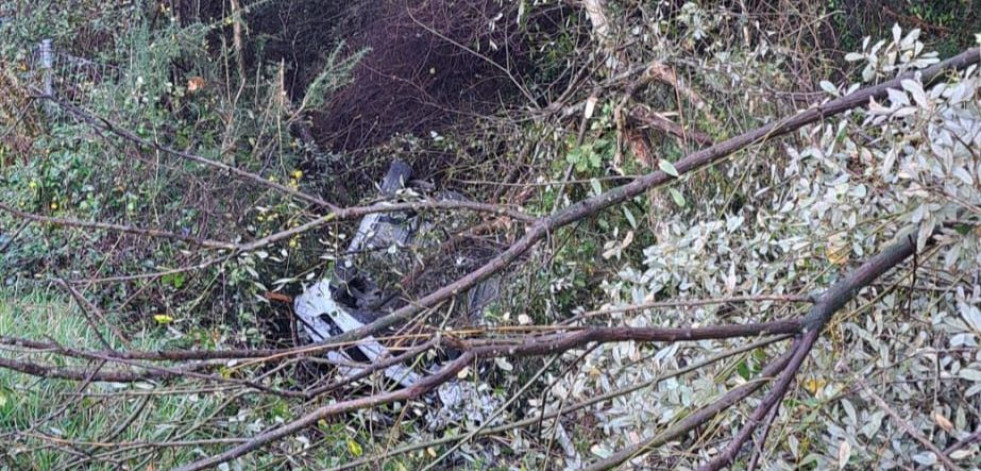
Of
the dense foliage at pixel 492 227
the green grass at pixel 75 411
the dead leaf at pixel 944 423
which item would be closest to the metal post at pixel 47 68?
the dense foliage at pixel 492 227

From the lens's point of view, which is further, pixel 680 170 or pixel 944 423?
pixel 680 170

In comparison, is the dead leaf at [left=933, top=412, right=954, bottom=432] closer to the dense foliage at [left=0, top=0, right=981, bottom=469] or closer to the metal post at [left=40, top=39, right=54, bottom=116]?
the dense foliage at [left=0, top=0, right=981, bottom=469]

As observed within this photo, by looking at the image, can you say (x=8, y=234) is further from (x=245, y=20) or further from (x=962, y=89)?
(x=962, y=89)

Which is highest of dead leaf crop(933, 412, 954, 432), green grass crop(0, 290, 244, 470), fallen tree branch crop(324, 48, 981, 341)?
fallen tree branch crop(324, 48, 981, 341)

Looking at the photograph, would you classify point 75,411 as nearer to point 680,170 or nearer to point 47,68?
point 680,170

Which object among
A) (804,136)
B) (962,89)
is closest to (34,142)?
(804,136)

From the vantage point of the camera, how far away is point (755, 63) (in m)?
3.46

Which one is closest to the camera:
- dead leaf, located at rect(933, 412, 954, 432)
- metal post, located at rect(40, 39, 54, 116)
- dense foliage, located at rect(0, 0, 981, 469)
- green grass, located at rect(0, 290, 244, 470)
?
dead leaf, located at rect(933, 412, 954, 432)

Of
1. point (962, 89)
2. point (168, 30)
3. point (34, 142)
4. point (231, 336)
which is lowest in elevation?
point (231, 336)

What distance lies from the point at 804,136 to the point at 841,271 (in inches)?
28.4

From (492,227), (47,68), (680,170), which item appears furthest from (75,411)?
(47,68)

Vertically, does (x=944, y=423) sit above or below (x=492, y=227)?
above

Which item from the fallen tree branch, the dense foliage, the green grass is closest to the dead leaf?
the dense foliage

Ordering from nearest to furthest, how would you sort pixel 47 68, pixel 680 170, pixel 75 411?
1. pixel 680 170
2. pixel 75 411
3. pixel 47 68
